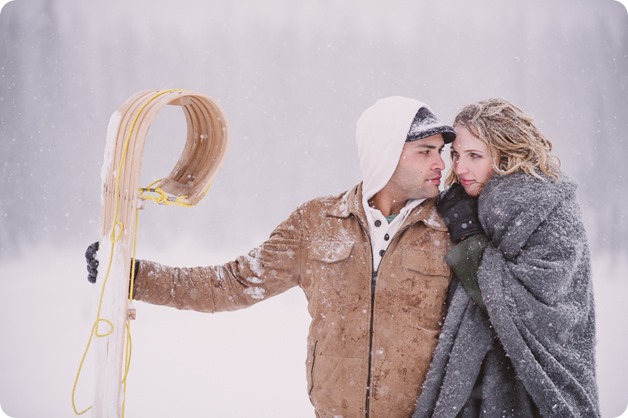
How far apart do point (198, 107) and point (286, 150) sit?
7.95 ft

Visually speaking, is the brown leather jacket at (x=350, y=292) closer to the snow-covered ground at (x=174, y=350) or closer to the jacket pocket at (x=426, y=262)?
the jacket pocket at (x=426, y=262)

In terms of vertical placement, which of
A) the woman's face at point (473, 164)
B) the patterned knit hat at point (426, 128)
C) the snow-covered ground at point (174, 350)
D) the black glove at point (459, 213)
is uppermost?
the patterned knit hat at point (426, 128)

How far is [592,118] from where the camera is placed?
4.07 metres

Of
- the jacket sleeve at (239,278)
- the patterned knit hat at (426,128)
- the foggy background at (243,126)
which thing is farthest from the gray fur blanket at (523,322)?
the foggy background at (243,126)

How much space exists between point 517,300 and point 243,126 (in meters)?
3.02

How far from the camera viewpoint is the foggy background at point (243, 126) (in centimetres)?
385

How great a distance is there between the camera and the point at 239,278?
216 cm

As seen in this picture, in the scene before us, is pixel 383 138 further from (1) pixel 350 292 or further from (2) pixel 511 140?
(1) pixel 350 292

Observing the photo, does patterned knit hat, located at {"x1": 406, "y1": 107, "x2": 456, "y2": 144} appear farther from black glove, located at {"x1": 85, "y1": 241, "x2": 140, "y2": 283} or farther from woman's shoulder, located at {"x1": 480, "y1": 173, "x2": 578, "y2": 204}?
black glove, located at {"x1": 85, "y1": 241, "x2": 140, "y2": 283}

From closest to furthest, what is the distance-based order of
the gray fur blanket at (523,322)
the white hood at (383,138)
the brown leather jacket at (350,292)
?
1. the gray fur blanket at (523,322)
2. the brown leather jacket at (350,292)
3. the white hood at (383,138)

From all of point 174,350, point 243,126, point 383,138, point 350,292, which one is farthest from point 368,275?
point 243,126

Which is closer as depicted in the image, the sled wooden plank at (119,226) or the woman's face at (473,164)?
the sled wooden plank at (119,226)

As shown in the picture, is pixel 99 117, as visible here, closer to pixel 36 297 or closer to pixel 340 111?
pixel 36 297

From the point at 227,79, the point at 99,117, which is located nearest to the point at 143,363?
the point at 99,117
